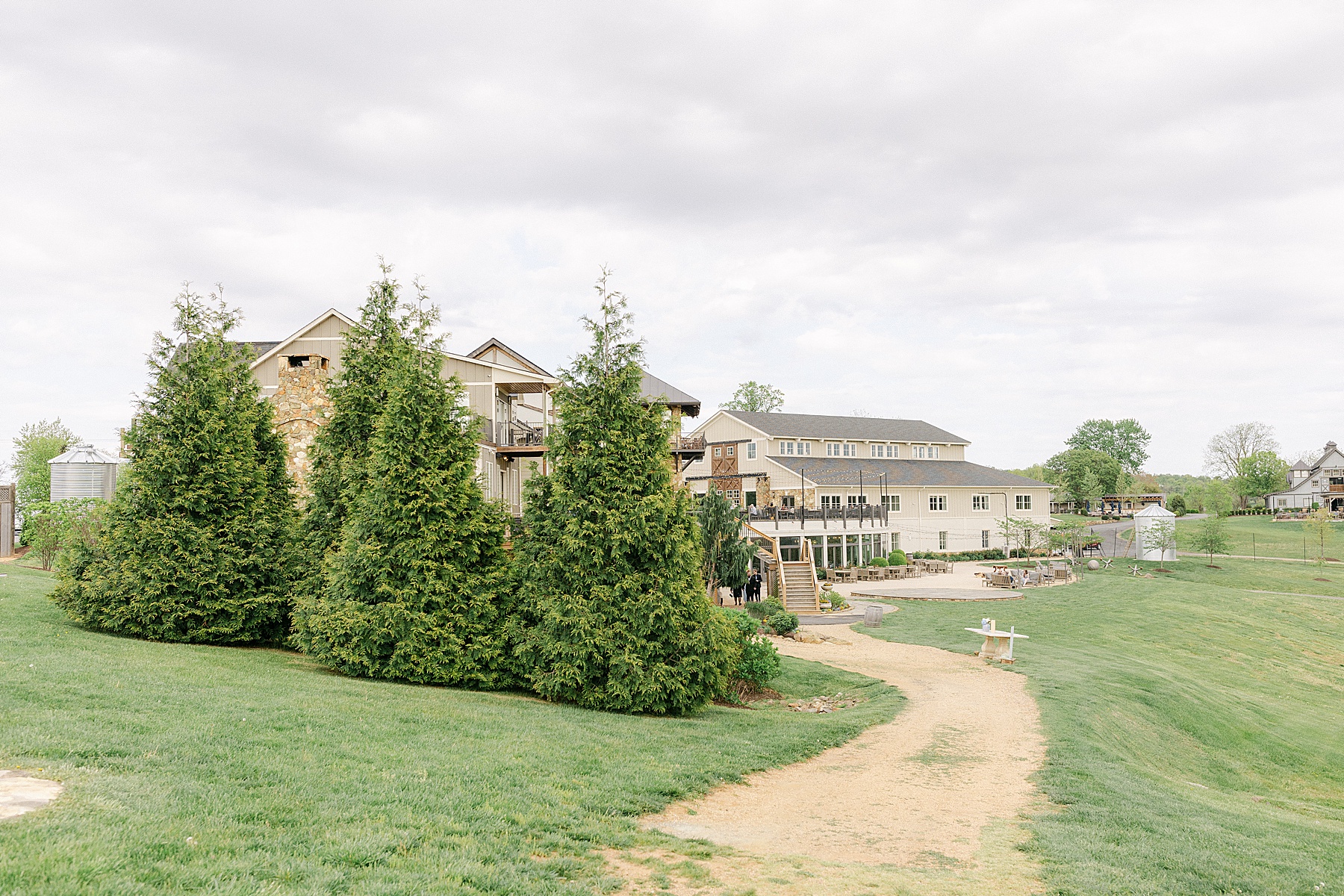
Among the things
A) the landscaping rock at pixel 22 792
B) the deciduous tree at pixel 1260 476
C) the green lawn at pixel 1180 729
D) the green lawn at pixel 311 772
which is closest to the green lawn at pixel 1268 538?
the deciduous tree at pixel 1260 476

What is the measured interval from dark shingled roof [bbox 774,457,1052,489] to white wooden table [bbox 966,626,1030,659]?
81.4 ft

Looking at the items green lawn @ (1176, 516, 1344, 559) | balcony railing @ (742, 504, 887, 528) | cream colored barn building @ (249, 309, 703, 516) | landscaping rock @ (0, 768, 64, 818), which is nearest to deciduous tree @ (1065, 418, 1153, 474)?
green lawn @ (1176, 516, 1344, 559)

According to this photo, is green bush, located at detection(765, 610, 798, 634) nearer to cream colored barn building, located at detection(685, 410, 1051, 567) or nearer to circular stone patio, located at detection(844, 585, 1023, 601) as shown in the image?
circular stone patio, located at detection(844, 585, 1023, 601)

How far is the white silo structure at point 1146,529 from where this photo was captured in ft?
157

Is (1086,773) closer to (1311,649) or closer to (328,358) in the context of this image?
(328,358)

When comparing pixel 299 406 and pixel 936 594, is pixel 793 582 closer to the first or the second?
pixel 936 594

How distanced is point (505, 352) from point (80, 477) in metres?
15.2

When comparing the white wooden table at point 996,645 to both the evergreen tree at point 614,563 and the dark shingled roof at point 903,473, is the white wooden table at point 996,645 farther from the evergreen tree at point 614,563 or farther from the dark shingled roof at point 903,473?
the dark shingled roof at point 903,473

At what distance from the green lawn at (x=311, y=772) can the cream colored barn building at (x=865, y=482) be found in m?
31.5

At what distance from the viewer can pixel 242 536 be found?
14203 millimetres

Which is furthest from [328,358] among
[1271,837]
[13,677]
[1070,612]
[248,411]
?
[1070,612]

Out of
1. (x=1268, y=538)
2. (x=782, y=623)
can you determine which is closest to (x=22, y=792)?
(x=782, y=623)

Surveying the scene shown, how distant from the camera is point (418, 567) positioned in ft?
41.4

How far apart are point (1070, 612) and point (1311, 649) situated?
728 cm
